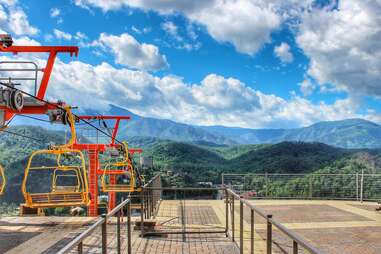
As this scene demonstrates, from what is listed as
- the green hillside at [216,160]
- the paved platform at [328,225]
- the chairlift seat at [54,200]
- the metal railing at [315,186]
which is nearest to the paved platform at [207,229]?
the paved platform at [328,225]

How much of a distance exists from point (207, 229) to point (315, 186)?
29.7 feet

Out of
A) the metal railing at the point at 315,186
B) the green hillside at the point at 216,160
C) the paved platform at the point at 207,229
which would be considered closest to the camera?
the paved platform at the point at 207,229

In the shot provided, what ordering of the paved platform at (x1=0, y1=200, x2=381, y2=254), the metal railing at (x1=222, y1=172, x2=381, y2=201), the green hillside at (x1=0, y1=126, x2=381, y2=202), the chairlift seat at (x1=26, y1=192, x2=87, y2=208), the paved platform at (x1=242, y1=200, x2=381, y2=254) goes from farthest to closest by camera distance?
the green hillside at (x1=0, y1=126, x2=381, y2=202)
the metal railing at (x1=222, y1=172, x2=381, y2=201)
the chairlift seat at (x1=26, y1=192, x2=87, y2=208)
the paved platform at (x1=242, y1=200, x2=381, y2=254)
the paved platform at (x1=0, y1=200, x2=381, y2=254)

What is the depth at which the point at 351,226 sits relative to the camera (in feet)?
31.0

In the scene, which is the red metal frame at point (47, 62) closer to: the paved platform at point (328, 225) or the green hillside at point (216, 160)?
the paved platform at point (328, 225)

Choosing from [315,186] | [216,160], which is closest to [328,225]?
[315,186]

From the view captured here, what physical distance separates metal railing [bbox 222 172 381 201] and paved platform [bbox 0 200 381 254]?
2486mm

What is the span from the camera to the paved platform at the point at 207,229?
6805 mm

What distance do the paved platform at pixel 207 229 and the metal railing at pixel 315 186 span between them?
97.9 inches

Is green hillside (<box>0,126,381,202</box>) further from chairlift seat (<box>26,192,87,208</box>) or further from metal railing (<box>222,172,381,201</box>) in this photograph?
chairlift seat (<box>26,192,87,208</box>)

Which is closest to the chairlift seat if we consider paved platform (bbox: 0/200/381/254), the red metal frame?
paved platform (bbox: 0/200/381/254)

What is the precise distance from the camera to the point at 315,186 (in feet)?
52.4

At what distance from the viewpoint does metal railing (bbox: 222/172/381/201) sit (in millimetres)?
15070

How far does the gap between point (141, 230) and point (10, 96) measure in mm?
3605
